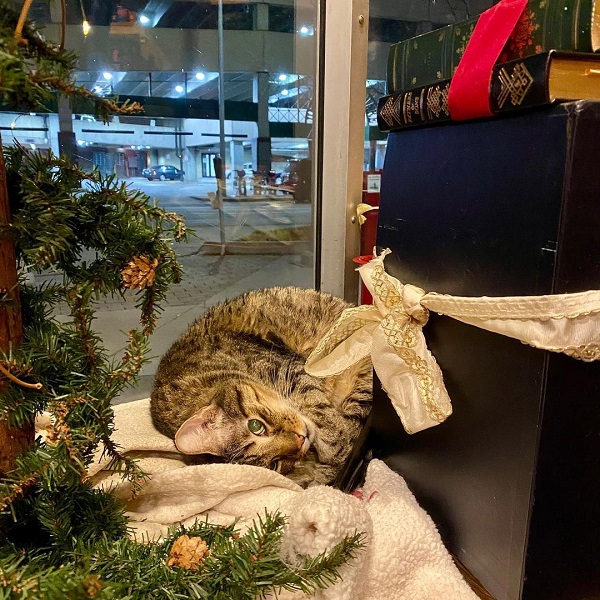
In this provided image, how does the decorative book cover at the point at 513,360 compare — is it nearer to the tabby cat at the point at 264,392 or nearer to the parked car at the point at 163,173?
→ the tabby cat at the point at 264,392

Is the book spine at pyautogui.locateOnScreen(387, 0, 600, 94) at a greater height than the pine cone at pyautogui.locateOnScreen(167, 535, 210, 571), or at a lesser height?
greater

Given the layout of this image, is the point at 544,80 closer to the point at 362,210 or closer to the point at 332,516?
the point at 332,516

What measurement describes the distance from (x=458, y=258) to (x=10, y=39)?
0.53m

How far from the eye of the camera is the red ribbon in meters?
0.62

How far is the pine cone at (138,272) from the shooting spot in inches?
24.1

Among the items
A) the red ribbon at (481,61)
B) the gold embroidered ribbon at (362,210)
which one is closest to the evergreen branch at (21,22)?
the red ribbon at (481,61)

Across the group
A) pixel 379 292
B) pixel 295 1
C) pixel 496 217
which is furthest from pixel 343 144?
pixel 496 217

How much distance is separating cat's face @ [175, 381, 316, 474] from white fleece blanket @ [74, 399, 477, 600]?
0.14 meters

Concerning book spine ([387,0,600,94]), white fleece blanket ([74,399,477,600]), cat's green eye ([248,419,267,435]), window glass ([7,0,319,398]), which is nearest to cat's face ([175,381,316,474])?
cat's green eye ([248,419,267,435])

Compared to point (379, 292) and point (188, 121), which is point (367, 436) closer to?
point (379, 292)

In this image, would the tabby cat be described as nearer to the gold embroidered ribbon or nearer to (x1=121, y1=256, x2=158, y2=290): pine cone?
the gold embroidered ribbon

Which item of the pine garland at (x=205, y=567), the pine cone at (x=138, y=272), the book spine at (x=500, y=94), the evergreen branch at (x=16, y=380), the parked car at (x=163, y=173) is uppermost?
the book spine at (x=500, y=94)

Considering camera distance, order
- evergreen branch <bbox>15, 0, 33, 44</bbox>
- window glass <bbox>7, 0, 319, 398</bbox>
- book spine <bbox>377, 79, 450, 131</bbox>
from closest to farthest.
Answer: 1. evergreen branch <bbox>15, 0, 33, 44</bbox>
2. book spine <bbox>377, 79, 450, 131</bbox>
3. window glass <bbox>7, 0, 319, 398</bbox>

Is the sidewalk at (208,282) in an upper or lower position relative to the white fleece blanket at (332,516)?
upper
